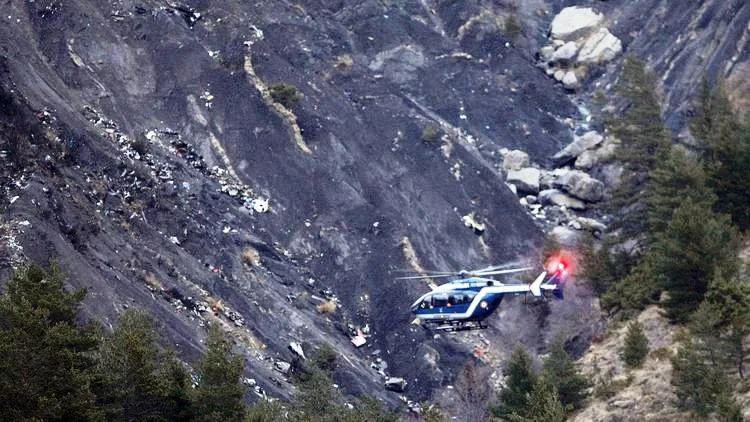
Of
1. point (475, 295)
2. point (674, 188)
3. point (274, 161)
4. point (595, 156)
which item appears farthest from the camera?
point (595, 156)

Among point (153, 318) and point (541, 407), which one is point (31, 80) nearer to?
point (153, 318)

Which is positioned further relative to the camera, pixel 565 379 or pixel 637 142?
pixel 637 142

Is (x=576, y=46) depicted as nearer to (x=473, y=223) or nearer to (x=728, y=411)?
(x=473, y=223)

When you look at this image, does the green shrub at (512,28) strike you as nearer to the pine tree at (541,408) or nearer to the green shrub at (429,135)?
the green shrub at (429,135)

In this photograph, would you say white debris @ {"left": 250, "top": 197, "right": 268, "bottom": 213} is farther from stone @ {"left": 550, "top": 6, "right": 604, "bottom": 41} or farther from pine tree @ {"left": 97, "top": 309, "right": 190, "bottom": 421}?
stone @ {"left": 550, "top": 6, "right": 604, "bottom": 41}

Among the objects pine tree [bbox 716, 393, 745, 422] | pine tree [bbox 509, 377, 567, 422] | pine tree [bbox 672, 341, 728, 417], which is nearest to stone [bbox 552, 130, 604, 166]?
pine tree [bbox 509, 377, 567, 422]

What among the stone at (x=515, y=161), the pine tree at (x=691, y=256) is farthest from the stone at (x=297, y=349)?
the stone at (x=515, y=161)

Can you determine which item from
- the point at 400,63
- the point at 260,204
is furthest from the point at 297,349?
the point at 400,63
